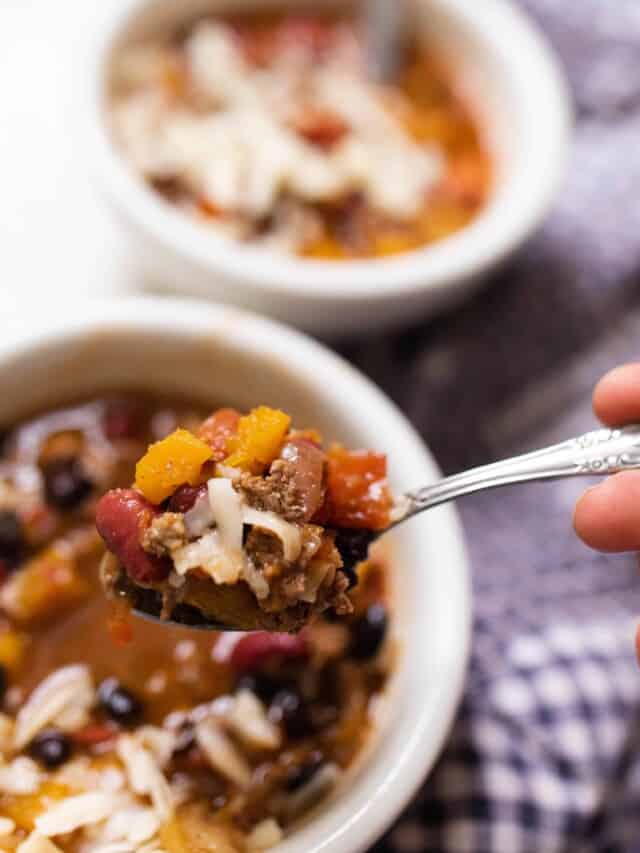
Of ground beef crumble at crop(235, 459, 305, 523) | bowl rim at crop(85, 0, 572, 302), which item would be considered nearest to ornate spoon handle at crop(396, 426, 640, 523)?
ground beef crumble at crop(235, 459, 305, 523)

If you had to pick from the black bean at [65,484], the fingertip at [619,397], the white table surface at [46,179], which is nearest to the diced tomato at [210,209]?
the white table surface at [46,179]

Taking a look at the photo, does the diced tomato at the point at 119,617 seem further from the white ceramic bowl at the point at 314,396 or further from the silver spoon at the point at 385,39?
the silver spoon at the point at 385,39

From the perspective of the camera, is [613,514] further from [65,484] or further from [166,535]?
[65,484]

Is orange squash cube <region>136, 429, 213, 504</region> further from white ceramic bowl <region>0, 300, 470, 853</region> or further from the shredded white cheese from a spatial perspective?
the shredded white cheese

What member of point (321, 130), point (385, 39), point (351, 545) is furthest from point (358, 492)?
point (385, 39)

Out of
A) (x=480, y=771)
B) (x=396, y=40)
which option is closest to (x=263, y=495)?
(x=480, y=771)

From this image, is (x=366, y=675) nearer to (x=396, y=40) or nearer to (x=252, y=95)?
(x=252, y=95)
